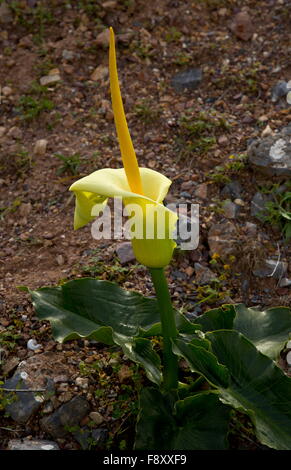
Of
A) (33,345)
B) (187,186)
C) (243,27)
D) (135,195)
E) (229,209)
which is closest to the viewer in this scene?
(135,195)

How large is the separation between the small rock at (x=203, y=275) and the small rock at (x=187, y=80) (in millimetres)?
1258

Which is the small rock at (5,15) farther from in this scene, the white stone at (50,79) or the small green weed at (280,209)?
the small green weed at (280,209)

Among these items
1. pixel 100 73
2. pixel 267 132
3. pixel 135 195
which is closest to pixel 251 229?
pixel 267 132

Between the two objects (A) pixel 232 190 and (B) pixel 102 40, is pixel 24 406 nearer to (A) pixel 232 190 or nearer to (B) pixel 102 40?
(A) pixel 232 190

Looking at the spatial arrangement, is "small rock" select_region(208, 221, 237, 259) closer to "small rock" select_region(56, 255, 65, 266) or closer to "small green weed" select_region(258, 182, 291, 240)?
"small green weed" select_region(258, 182, 291, 240)

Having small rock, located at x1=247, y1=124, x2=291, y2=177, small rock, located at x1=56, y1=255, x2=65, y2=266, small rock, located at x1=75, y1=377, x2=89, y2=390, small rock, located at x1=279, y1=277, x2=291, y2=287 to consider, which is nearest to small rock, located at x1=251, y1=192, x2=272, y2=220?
small rock, located at x1=247, y1=124, x2=291, y2=177

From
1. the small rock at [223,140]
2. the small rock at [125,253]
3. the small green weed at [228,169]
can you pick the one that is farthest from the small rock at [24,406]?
the small rock at [223,140]

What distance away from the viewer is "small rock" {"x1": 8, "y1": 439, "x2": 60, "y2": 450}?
2121 millimetres

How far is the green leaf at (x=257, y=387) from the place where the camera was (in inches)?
73.5

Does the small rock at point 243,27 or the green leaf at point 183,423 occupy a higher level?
the small rock at point 243,27

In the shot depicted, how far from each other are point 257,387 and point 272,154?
1.35m

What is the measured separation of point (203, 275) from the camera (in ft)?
8.87

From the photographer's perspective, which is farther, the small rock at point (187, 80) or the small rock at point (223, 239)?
the small rock at point (187, 80)

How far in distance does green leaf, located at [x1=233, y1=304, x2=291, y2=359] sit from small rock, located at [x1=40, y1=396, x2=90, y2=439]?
23.7 inches
